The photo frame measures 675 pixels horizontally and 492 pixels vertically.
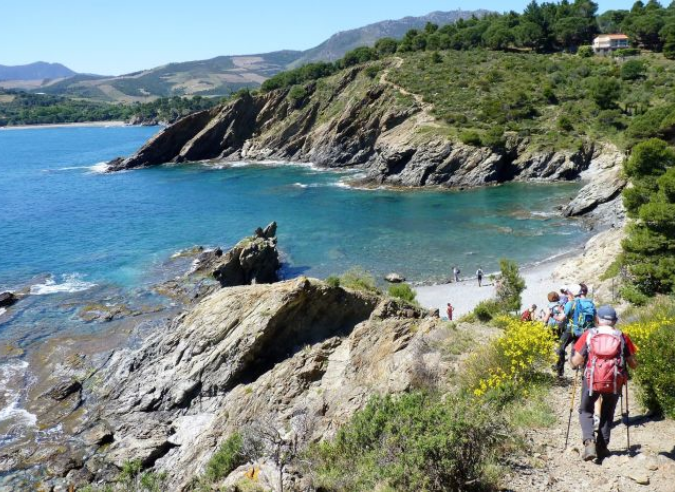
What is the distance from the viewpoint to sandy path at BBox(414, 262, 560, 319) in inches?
1159

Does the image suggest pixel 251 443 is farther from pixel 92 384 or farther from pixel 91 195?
pixel 91 195

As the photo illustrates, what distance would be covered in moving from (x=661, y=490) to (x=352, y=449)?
4068 mm

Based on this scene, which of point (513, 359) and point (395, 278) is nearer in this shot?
point (513, 359)

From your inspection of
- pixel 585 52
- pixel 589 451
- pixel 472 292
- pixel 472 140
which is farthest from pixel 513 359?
pixel 585 52

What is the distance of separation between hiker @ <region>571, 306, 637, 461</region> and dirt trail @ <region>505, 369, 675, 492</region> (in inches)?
11.7

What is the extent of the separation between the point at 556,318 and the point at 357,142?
71802 millimetres

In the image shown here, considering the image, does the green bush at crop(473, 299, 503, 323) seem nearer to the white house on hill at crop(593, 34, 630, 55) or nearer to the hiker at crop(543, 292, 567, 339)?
the hiker at crop(543, 292, 567, 339)

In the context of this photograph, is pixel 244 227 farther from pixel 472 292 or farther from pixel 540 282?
pixel 540 282

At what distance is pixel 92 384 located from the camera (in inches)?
931

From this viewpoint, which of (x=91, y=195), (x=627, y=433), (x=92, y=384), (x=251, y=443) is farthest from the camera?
(x=91, y=195)

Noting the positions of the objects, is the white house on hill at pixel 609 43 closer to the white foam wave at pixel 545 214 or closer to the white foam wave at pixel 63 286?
the white foam wave at pixel 545 214

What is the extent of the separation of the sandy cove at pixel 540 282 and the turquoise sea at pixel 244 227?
309 cm

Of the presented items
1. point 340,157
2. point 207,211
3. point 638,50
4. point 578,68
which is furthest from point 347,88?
point 638,50

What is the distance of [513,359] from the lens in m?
9.84
